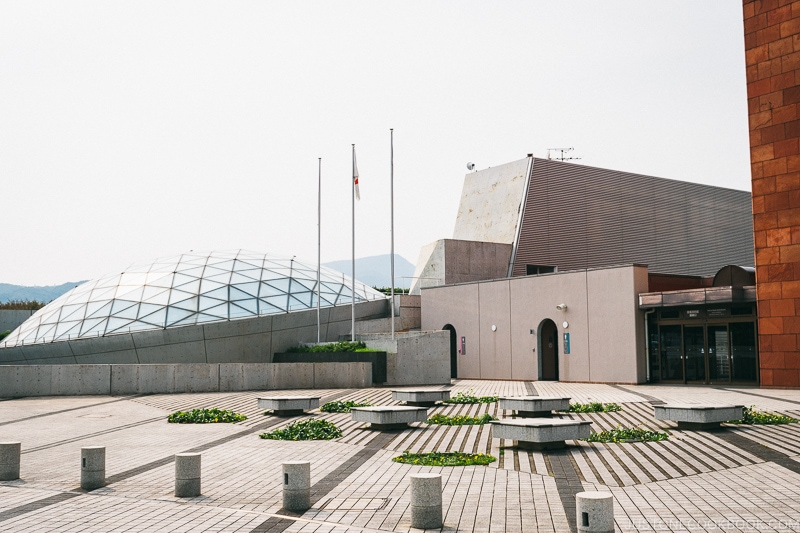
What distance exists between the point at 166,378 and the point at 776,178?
20.7m

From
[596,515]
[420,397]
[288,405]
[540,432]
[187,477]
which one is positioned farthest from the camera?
[420,397]

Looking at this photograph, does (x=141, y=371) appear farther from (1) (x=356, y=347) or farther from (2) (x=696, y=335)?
(2) (x=696, y=335)

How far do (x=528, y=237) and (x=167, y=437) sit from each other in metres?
29.1

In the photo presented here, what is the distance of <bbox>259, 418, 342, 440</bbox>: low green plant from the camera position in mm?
13555

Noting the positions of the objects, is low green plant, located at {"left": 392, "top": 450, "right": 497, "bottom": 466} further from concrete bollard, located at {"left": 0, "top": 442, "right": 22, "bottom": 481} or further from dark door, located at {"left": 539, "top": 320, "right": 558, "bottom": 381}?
dark door, located at {"left": 539, "top": 320, "right": 558, "bottom": 381}

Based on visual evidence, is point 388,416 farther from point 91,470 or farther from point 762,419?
point 762,419

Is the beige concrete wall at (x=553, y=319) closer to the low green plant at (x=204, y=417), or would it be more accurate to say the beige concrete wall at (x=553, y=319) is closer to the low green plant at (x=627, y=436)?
the low green plant at (x=627, y=436)

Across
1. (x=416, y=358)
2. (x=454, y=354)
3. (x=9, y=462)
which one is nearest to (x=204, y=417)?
(x=9, y=462)

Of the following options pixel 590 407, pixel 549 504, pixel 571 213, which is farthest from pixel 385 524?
pixel 571 213

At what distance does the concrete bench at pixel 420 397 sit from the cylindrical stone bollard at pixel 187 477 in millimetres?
10221

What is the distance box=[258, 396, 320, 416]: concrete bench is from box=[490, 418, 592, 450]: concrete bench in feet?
22.6

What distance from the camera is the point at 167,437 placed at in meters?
14.2

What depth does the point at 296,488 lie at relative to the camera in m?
8.07

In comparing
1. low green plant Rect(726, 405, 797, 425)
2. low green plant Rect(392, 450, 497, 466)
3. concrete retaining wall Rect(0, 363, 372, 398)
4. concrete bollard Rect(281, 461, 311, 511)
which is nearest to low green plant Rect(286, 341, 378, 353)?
concrete retaining wall Rect(0, 363, 372, 398)
